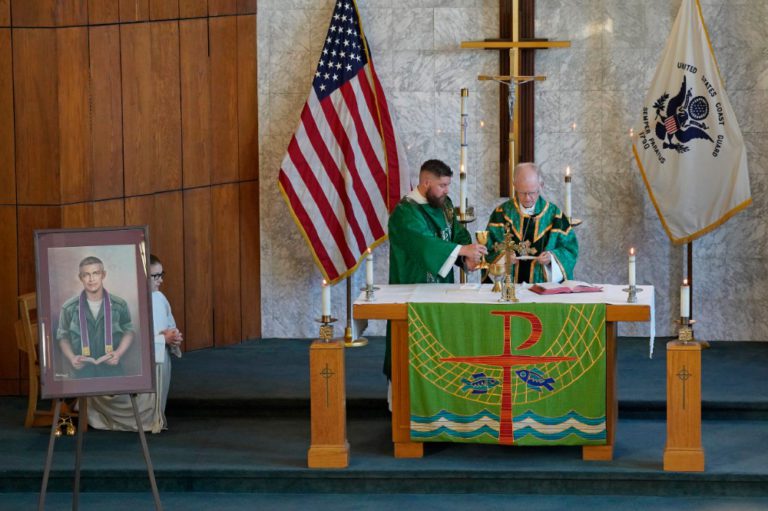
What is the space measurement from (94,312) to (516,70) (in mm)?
4847

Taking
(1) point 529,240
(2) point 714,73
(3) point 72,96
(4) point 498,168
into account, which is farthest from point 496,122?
(3) point 72,96

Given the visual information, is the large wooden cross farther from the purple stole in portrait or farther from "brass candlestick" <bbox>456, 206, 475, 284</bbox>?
the purple stole in portrait

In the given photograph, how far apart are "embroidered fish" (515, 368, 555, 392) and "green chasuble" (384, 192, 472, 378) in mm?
1019

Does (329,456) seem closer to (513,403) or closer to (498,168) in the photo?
(513,403)

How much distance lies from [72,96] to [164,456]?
2765 millimetres

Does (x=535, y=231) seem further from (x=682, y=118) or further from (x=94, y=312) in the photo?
(x=94, y=312)

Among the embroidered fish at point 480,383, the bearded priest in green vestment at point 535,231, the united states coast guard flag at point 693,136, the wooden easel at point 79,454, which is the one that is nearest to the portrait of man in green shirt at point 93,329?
the wooden easel at point 79,454

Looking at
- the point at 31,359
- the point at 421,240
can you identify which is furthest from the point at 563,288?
the point at 31,359

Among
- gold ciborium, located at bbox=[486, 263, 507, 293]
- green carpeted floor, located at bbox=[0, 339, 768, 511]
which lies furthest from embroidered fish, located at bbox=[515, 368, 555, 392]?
gold ciborium, located at bbox=[486, 263, 507, 293]

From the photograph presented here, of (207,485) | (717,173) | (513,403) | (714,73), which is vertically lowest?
(207,485)

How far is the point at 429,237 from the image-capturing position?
26.0 feet

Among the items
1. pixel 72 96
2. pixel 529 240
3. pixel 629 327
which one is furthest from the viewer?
pixel 629 327

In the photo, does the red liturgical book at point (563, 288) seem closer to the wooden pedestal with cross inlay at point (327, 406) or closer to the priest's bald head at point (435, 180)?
the priest's bald head at point (435, 180)

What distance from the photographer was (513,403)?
7.21 metres
